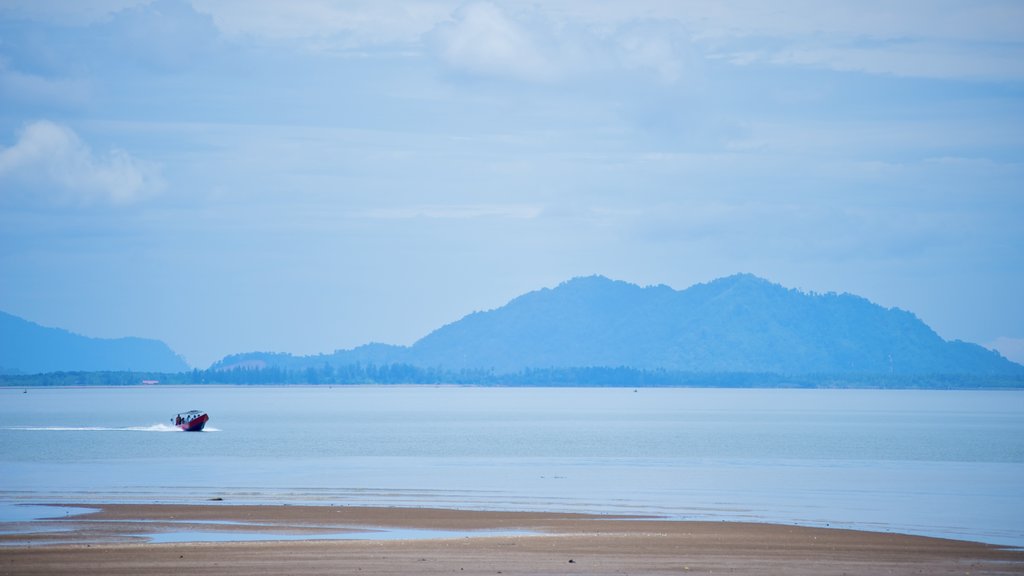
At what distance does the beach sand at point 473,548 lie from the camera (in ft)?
85.7

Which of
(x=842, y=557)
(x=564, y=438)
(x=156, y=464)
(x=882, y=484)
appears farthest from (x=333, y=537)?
(x=564, y=438)

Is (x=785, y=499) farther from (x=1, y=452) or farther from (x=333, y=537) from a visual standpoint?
(x=1, y=452)

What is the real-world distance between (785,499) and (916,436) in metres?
61.3

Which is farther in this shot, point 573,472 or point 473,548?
point 573,472

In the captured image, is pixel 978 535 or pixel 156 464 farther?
pixel 156 464

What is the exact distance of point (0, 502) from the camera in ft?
137

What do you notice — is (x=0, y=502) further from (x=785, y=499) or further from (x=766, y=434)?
(x=766, y=434)

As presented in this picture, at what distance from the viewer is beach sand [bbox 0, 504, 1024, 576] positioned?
26.1 meters

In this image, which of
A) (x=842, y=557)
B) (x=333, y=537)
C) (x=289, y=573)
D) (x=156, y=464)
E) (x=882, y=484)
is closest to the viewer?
(x=289, y=573)

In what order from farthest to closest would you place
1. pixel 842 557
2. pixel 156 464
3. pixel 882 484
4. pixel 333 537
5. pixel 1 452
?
pixel 1 452 → pixel 156 464 → pixel 882 484 → pixel 333 537 → pixel 842 557

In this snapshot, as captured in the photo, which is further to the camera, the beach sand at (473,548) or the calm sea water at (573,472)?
the calm sea water at (573,472)

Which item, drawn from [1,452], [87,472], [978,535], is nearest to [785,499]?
[978,535]

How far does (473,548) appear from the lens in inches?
1162

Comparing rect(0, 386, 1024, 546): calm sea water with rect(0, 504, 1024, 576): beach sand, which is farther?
rect(0, 386, 1024, 546): calm sea water
